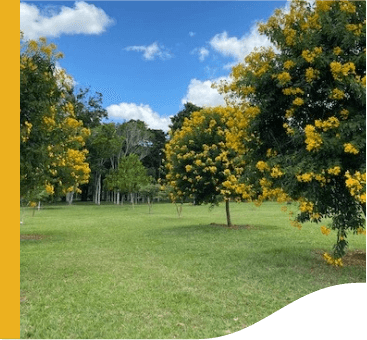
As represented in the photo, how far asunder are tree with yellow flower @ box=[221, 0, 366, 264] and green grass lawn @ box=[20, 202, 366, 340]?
1.52ft

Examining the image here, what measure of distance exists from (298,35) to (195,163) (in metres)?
5.29

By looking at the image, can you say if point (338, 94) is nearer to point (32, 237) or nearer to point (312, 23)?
point (312, 23)

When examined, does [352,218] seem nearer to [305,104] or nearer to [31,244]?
[305,104]

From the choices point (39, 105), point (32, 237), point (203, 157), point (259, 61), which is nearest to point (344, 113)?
point (259, 61)

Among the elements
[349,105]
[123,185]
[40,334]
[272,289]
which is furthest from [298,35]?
[123,185]

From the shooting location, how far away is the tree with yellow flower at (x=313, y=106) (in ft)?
7.43

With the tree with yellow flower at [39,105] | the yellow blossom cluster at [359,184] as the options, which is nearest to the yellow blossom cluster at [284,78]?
the yellow blossom cluster at [359,184]

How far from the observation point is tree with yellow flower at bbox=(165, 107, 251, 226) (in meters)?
7.68

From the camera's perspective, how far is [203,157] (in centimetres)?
789

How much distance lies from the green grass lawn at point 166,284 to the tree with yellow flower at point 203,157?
1.96 m

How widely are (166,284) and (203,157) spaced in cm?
464

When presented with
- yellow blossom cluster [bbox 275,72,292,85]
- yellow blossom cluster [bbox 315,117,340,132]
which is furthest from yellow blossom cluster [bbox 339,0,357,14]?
yellow blossom cluster [bbox 315,117,340,132]

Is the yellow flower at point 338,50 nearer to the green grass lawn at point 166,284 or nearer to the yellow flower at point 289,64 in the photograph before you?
the yellow flower at point 289,64

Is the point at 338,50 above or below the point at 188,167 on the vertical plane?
above
